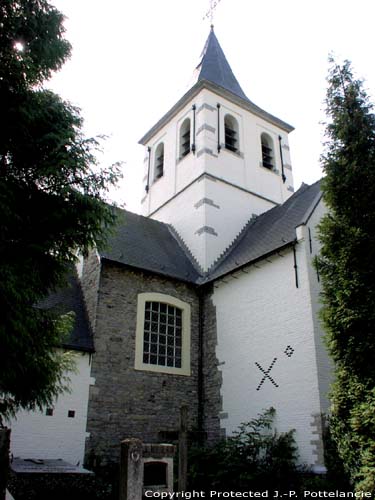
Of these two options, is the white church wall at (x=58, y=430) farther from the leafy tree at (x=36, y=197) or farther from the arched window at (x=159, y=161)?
the arched window at (x=159, y=161)

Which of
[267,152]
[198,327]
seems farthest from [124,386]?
[267,152]

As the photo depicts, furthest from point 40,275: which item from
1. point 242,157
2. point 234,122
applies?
point 234,122

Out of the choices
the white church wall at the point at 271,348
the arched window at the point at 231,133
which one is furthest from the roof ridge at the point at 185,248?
the arched window at the point at 231,133

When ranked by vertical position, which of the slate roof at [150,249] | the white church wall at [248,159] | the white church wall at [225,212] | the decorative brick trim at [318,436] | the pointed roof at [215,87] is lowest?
the decorative brick trim at [318,436]

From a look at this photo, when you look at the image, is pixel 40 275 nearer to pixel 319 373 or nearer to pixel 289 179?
pixel 319 373

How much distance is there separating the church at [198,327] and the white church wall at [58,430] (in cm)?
2

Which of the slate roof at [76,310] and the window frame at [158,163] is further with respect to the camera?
the window frame at [158,163]

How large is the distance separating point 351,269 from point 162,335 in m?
6.09

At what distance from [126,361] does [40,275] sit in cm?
512

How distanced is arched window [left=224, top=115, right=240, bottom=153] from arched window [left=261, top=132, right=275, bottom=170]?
4.77 ft

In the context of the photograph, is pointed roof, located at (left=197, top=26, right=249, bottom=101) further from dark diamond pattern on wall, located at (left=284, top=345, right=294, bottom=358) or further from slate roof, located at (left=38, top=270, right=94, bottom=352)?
dark diamond pattern on wall, located at (left=284, top=345, right=294, bottom=358)

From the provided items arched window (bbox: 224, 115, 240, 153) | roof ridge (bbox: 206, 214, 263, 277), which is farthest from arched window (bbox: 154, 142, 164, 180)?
roof ridge (bbox: 206, 214, 263, 277)

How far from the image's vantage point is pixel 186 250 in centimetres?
1498

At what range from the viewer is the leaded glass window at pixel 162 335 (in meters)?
11.9
